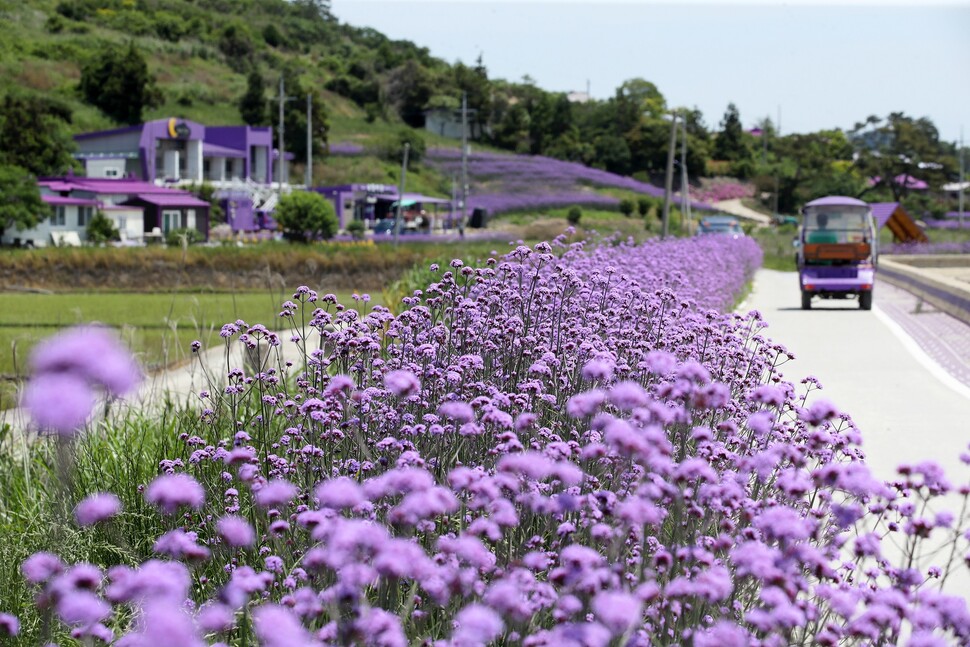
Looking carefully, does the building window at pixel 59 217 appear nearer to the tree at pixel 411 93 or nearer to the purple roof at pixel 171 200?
the purple roof at pixel 171 200

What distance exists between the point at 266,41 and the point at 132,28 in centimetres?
1787

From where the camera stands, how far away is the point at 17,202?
127 feet

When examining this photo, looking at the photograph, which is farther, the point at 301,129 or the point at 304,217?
the point at 301,129

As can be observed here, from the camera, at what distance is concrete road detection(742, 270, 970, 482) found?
800cm

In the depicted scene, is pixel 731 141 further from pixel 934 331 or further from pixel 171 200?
pixel 934 331

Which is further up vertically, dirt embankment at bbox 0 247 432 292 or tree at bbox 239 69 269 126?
tree at bbox 239 69 269 126

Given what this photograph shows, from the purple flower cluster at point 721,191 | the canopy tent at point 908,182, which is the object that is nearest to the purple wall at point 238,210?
the purple flower cluster at point 721,191

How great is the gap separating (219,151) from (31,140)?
12767 millimetres

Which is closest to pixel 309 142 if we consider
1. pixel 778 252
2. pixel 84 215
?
pixel 84 215

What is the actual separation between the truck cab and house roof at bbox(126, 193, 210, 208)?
109ft

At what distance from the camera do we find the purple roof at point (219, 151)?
210ft

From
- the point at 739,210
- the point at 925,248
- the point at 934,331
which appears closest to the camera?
the point at 934,331

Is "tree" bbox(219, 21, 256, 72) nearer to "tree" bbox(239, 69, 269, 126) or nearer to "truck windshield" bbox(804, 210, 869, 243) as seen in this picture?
"tree" bbox(239, 69, 269, 126)

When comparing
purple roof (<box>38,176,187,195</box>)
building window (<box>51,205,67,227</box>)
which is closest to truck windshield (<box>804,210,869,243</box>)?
building window (<box>51,205,67,227</box>)
